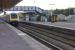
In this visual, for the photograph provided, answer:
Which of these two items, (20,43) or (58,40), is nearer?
(20,43)

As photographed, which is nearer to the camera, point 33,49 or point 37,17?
point 33,49

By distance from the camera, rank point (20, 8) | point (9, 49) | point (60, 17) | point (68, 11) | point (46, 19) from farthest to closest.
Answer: point (68, 11) → point (20, 8) → point (60, 17) → point (46, 19) → point (9, 49)

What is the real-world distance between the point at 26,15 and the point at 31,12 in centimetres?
581

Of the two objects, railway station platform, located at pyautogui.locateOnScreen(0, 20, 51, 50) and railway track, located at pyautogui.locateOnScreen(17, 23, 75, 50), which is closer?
railway station platform, located at pyautogui.locateOnScreen(0, 20, 51, 50)

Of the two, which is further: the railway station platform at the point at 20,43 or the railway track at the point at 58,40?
the railway track at the point at 58,40

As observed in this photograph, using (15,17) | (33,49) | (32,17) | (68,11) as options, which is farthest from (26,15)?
(33,49)

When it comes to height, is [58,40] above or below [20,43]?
below

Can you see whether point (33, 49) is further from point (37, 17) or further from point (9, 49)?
point (37, 17)

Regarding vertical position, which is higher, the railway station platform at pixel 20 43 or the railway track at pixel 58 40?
the railway station platform at pixel 20 43

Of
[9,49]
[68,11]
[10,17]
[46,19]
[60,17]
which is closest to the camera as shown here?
[9,49]

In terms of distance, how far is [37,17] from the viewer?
9794 cm

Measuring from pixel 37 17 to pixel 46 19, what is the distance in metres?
11.8

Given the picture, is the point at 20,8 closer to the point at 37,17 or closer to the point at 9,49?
the point at 37,17

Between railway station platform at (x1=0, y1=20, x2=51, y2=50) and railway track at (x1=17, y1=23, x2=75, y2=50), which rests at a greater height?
railway station platform at (x1=0, y1=20, x2=51, y2=50)
